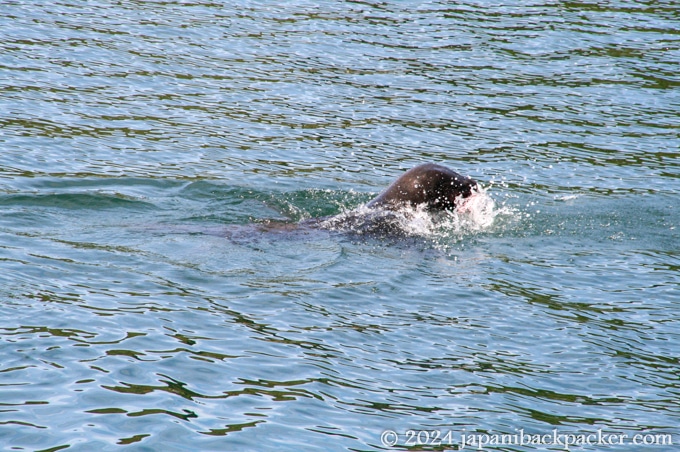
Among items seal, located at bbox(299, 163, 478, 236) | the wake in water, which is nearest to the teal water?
the wake in water

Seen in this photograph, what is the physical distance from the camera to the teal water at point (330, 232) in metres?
5.94

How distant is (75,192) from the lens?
10227 mm

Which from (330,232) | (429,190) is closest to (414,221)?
(429,190)

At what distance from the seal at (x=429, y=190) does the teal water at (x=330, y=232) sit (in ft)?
0.82

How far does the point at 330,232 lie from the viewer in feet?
30.9

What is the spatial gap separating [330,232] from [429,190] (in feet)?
3.46

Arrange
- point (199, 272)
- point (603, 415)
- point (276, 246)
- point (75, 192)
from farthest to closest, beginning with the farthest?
point (75, 192), point (276, 246), point (199, 272), point (603, 415)

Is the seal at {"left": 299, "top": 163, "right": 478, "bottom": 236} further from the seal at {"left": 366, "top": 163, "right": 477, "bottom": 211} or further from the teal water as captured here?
the teal water

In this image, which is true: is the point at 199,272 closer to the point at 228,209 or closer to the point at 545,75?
the point at 228,209

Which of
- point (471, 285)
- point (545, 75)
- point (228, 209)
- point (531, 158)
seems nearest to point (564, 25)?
point (545, 75)

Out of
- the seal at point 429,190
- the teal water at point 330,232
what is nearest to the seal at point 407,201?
the seal at point 429,190

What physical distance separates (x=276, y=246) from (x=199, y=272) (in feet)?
3.49

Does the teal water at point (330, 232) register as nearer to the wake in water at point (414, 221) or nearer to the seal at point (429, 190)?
the wake in water at point (414, 221)

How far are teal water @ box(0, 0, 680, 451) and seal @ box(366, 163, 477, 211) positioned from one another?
0.25 metres
